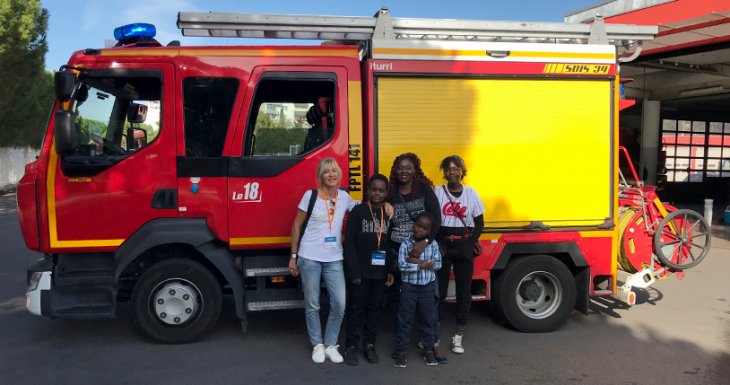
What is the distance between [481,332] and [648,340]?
1590 mm

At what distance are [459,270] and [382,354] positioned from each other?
100 centimetres

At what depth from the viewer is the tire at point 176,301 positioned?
456 cm

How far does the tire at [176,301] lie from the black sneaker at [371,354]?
1362 millimetres

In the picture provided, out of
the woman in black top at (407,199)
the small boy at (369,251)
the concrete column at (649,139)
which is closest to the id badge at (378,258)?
the small boy at (369,251)

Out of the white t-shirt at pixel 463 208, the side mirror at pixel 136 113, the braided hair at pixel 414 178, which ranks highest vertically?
the side mirror at pixel 136 113

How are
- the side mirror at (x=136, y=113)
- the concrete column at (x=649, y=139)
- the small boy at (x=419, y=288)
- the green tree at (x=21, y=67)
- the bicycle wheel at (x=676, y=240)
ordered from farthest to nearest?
the green tree at (x=21, y=67)
the concrete column at (x=649, y=139)
the bicycle wheel at (x=676, y=240)
the side mirror at (x=136, y=113)
the small boy at (x=419, y=288)

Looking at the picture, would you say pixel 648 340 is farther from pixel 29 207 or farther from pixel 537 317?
pixel 29 207

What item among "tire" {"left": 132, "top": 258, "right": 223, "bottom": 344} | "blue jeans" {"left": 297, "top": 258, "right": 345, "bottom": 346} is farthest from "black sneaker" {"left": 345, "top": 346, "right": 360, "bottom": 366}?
"tire" {"left": 132, "top": 258, "right": 223, "bottom": 344}

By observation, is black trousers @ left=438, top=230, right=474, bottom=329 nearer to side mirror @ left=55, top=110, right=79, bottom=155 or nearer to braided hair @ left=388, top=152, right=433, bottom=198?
braided hair @ left=388, top=152, right=433, bottom=198

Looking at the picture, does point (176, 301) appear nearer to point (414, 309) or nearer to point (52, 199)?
point (52, 199)

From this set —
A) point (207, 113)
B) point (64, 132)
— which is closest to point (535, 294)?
point (207, 113)

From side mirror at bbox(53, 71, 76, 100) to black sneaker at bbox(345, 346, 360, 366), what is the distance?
308cm

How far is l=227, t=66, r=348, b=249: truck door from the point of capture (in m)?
4.55

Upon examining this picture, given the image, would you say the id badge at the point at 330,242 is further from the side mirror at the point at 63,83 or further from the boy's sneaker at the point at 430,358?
the side mirror at the point at 63,83
